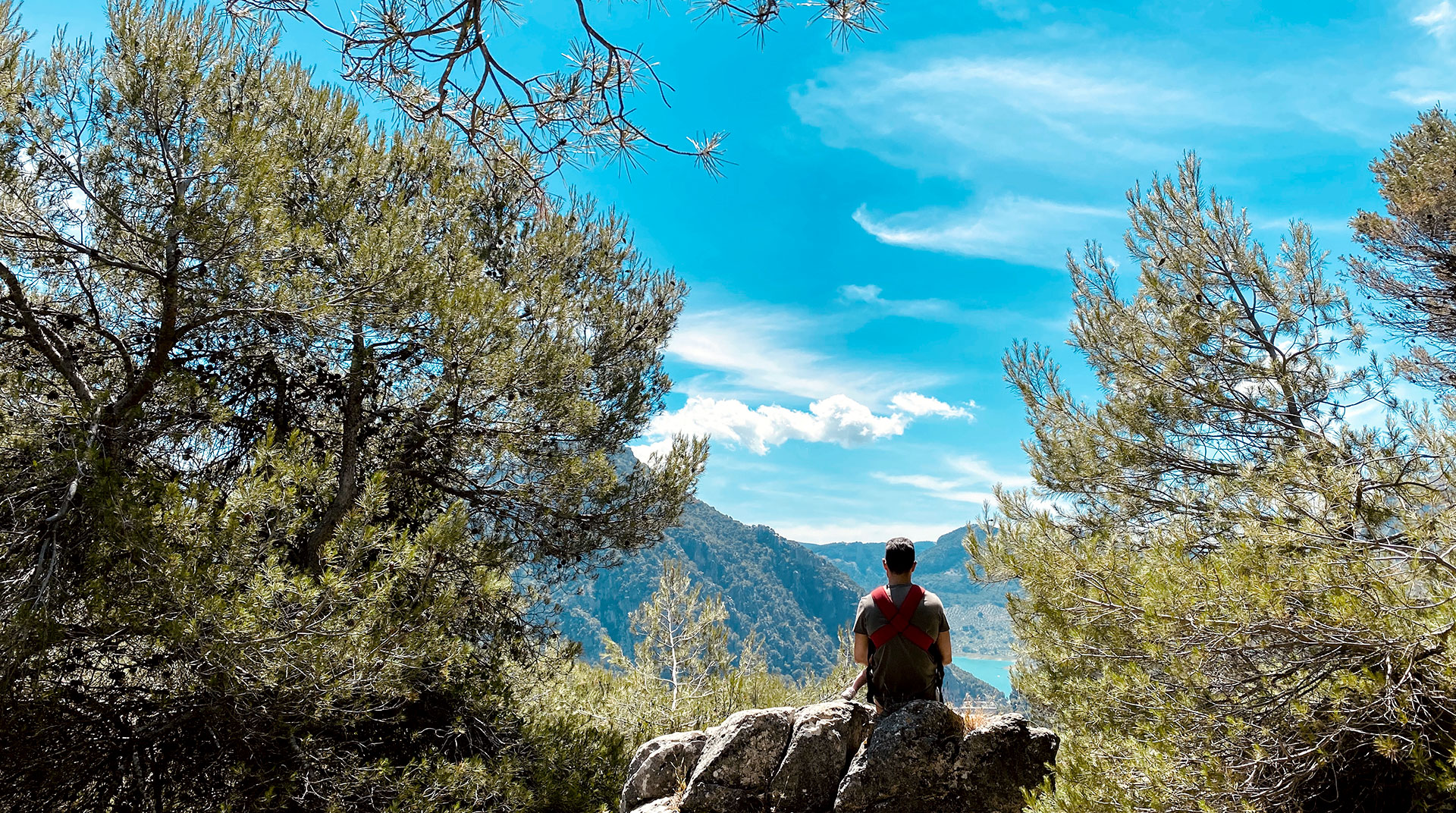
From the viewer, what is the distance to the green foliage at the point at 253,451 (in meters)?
4.14

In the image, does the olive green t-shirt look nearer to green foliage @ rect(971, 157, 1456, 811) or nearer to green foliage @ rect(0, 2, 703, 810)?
green foliage @ rect(971, 157, 1456, 811)

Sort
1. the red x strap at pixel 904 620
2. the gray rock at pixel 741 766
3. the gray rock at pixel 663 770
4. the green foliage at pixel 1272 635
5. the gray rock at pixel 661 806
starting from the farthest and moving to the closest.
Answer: the gray rock at pixel 663 770
the gray rock at pixel 661 806
the gray rock at pixel 741 766
the red x strap at pixel 904 620
the green foliage at pixel 1272 635

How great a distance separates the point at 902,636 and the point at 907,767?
2.35 feet

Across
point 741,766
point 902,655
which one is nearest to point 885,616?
point 902,655

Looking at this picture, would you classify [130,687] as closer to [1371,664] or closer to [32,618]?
[32,618]

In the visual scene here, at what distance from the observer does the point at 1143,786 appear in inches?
122

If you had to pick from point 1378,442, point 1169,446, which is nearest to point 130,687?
point 1169,446

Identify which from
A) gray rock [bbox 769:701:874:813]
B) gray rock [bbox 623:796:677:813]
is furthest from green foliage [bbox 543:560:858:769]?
gray rock [bbox 769:701:874:813]

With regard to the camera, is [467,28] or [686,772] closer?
[467,28]

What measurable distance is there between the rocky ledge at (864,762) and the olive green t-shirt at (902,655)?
0.13 meters

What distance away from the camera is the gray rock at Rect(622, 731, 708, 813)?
4773 millimetres

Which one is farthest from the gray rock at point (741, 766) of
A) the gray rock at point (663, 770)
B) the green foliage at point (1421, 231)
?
the green foliage at point (1421, 231)

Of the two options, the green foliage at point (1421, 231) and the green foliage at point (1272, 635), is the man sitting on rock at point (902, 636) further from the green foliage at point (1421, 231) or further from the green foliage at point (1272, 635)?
the green foliage at point (1421, 231)

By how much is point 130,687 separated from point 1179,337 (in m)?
10.3
